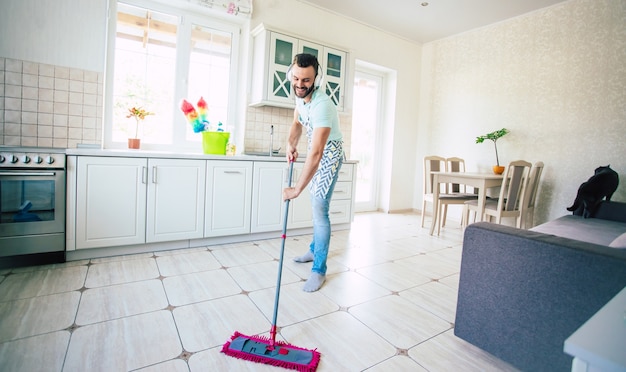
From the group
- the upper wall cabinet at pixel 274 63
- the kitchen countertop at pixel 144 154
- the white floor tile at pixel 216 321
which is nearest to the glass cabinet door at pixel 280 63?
the upper wall cabinet at pixel 274 63

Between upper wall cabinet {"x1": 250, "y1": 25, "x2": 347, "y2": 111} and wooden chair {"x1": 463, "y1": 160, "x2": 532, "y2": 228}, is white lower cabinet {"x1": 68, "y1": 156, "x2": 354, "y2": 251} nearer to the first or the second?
upper wall cabinet {"x1": 250, "y1": 25, "x2": 347, "y2": 111}

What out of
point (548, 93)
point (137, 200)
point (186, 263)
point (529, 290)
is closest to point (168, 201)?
point (137, 200)

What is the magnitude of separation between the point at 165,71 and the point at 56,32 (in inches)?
32.5

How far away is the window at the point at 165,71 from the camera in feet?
9.54

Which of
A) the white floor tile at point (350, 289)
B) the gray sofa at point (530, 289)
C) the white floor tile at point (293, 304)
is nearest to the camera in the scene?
the gray sofa at point (530, 289)

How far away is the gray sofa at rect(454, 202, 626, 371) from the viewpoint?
112cm

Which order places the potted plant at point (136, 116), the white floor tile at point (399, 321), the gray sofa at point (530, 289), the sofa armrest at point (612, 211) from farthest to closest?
the potted plant at point (136, 116) → the sofa armrest at point (612, 211) → the white floor tile at point (399, 321) → the gray sofa at point (530, 289)

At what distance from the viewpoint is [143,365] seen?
1.28m

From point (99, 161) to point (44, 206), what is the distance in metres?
0.44

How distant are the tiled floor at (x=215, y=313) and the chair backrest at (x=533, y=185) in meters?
1.31

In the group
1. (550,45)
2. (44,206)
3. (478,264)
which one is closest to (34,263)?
(44,206)

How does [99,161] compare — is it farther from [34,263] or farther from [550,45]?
[550,45]

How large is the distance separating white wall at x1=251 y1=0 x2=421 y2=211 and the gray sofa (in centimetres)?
305

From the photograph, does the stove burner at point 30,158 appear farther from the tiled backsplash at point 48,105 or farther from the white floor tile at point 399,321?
the white floor tile at point 399,321
